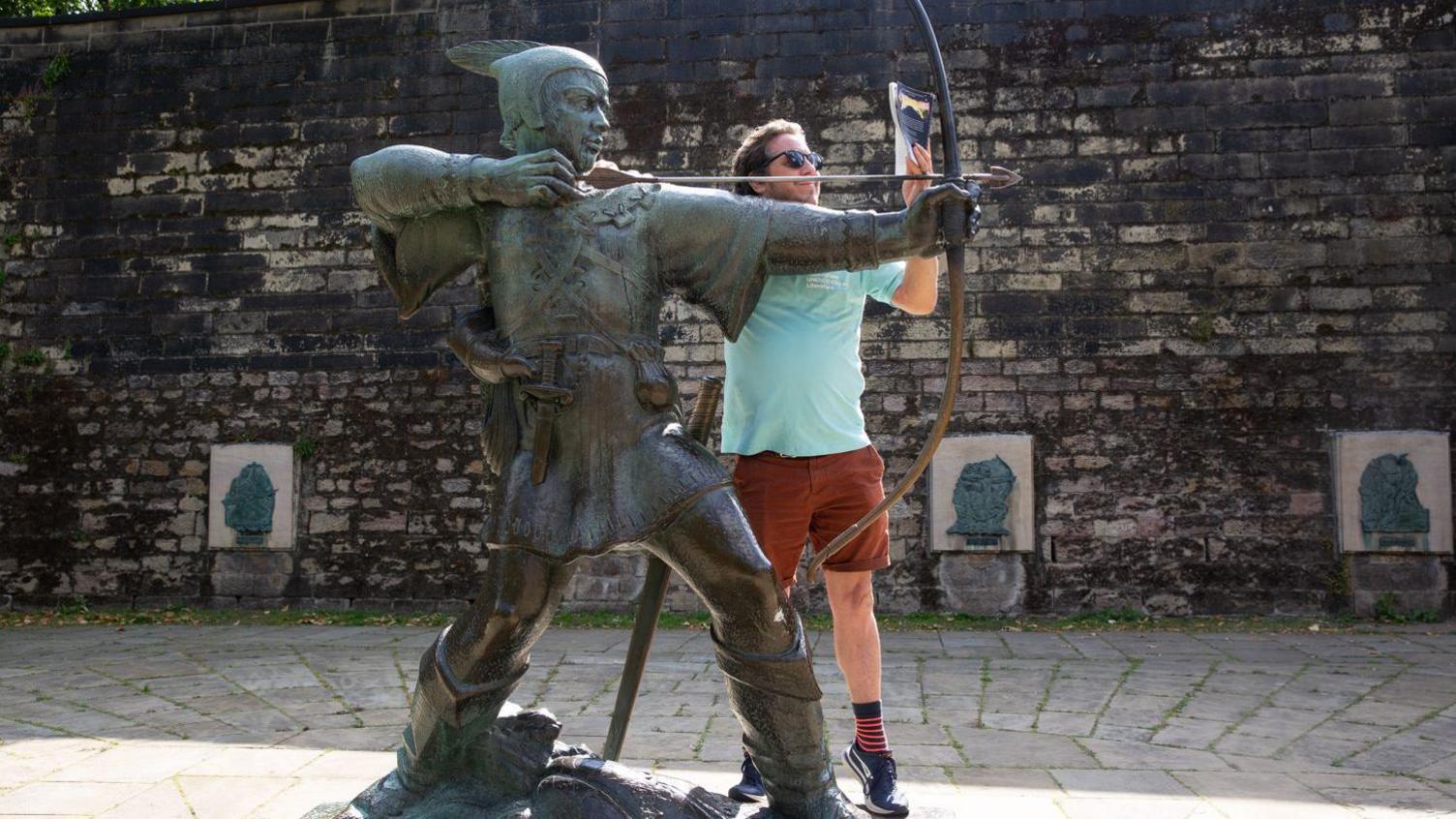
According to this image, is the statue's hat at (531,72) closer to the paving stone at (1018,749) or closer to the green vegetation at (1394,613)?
the paving stone at (1018,749)

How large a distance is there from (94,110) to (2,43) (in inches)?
40.8

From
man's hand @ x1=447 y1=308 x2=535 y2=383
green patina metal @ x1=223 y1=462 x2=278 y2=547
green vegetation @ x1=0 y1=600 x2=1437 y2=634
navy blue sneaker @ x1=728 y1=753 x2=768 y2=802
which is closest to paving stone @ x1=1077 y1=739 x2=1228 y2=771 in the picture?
navy blue sneaker @ x1=728 y1=753 x2=768 y2=802

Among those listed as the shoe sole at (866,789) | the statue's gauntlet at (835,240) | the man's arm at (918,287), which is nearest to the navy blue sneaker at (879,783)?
the shoe sole at (866,789)

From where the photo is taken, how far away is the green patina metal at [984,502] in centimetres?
750

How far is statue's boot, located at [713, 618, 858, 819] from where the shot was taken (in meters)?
2.25

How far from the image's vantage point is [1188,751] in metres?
3.87

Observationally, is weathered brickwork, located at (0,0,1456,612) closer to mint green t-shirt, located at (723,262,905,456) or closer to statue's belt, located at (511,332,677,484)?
mint green t-shirt, located at (723,262,905,456)

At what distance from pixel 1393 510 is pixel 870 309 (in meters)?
3.71

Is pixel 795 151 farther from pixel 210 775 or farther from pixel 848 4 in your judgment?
pixel 848 4

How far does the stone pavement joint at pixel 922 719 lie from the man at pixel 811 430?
1.52ft

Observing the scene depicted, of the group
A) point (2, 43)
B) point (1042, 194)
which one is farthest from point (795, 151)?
point (2, 43)

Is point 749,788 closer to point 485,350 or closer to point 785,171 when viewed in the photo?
point 485,350

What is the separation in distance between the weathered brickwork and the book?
17.8 feet

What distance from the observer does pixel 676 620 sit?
A: 7.61m
